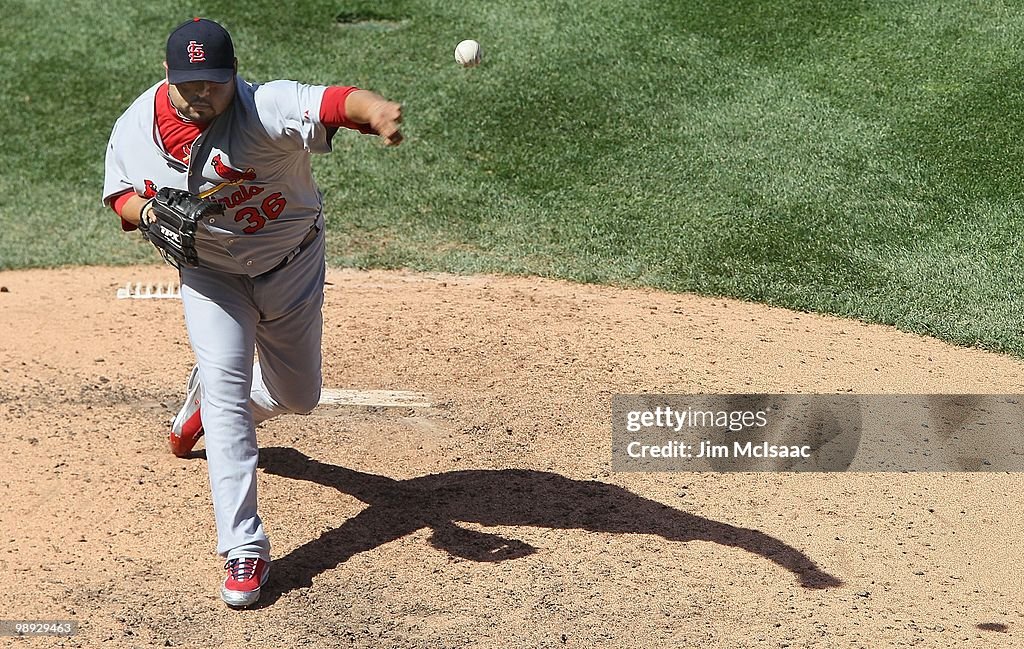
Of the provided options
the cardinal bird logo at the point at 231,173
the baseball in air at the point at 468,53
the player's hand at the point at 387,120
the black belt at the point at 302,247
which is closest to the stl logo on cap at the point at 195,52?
the cardinal bird logo at the point at 231,173

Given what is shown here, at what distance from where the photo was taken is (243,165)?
4352 mm

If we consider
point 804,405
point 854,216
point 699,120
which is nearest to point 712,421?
point 804,405

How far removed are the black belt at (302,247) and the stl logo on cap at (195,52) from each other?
33.0 inches

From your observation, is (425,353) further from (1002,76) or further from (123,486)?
(1002,76)

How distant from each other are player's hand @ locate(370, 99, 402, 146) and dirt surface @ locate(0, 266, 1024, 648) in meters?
1.68

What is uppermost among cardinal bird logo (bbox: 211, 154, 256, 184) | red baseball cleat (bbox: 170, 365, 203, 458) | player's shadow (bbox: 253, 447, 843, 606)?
cardinal bird logo (bbox: 211, 154, 256, 184)

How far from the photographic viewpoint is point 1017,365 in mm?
6578

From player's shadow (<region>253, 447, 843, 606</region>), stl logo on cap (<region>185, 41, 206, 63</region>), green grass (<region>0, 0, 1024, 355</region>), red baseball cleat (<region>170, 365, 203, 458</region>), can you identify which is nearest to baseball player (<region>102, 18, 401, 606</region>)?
stl logo on cap (<region>185, 41, 206, 63</region>)

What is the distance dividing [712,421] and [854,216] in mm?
2968

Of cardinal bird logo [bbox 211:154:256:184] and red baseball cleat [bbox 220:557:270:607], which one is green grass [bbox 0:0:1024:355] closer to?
cardinal bird logo [bbox 211:154:256:184]

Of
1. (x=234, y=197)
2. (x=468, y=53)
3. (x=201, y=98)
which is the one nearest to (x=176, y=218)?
(x=234, y=197)

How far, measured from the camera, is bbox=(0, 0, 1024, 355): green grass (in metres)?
7.91

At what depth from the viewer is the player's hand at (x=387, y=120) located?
405cm

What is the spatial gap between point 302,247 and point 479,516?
1326 mm
